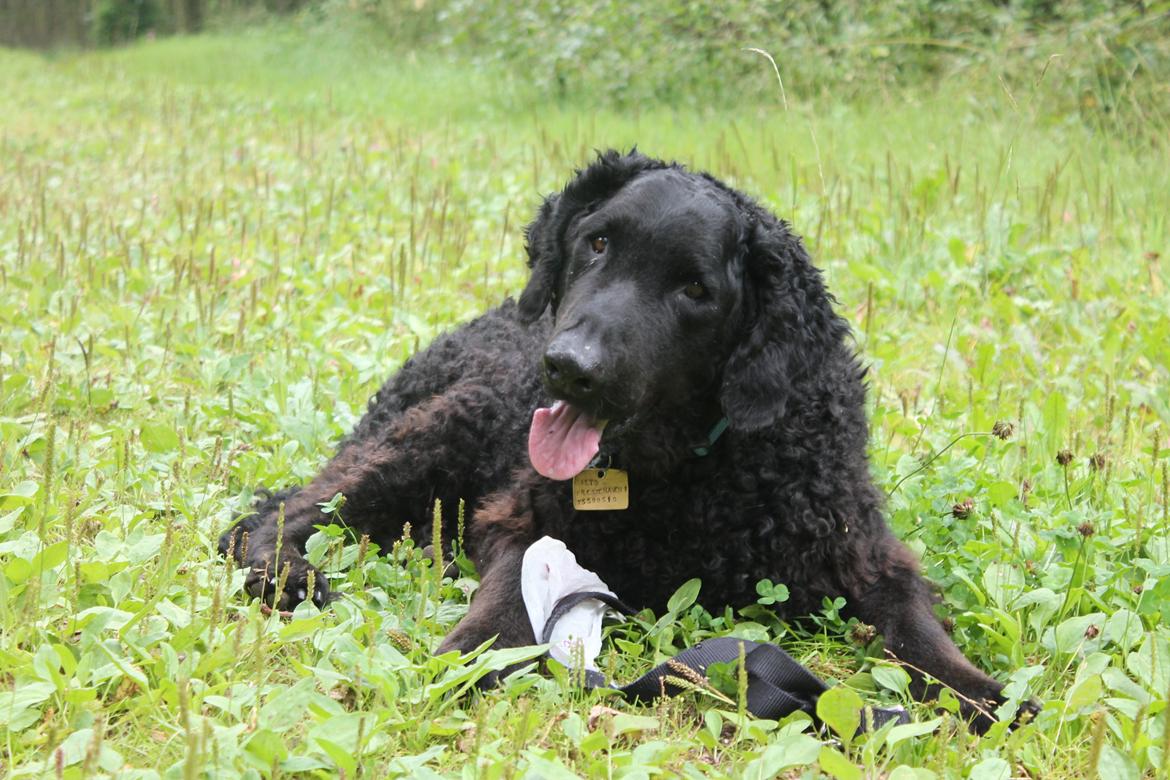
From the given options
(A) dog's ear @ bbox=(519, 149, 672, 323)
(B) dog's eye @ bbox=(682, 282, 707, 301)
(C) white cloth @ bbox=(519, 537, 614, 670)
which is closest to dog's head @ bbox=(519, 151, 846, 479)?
(B) dog's eye @ bbox=(682, 282, 707, 301)

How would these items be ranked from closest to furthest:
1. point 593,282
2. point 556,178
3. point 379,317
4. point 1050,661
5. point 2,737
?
point 2,737
point 1050,661
point 593,282
point 379,317
point 556,178

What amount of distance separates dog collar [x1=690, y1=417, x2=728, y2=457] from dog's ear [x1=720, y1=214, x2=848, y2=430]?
10 cm

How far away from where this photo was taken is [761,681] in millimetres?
2770

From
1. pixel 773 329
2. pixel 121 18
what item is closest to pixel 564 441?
pixel 773 329

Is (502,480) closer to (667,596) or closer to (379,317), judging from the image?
(667,596)

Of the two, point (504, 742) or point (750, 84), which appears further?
point (750, 84)

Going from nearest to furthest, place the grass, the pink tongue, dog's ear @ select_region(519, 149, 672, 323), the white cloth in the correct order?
the grass < the white cloth < the pink tongue < dog's ear @ select_region(519, 149, 672, 323)

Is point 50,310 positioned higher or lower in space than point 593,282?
lower

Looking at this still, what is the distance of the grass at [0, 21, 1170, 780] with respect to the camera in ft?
8.22

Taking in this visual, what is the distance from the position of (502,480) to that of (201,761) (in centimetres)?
208

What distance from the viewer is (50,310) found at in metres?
5.62

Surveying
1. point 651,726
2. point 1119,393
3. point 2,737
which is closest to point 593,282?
point 651,726

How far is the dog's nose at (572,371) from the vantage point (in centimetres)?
297

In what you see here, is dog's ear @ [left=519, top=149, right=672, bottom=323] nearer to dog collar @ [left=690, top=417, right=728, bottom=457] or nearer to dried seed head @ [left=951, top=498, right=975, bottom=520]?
dog collar @ [left=690, top=417, right=728, bottom=457]
